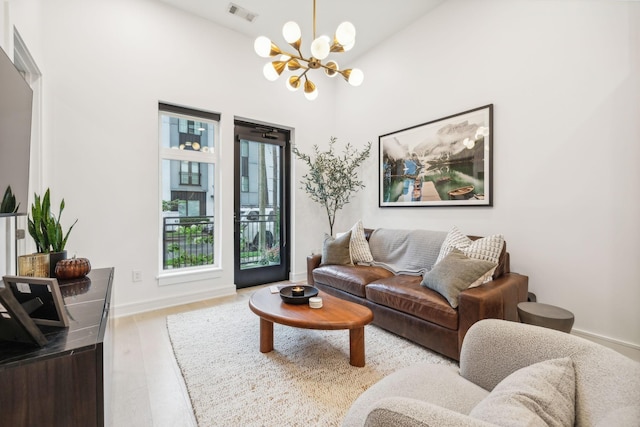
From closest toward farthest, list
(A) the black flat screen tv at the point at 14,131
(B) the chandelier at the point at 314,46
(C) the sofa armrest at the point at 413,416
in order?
(C) the sofa armrest at the point at 413,416 → (A) the black flat screen tv at the point at 14,131 → (B) the chandelier at the point at 314,46

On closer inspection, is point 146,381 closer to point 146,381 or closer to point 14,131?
point 146,381

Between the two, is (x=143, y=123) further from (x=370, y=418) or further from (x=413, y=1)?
(x=370, y=418)

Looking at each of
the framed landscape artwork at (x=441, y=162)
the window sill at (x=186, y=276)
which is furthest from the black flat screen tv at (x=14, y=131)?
the framed landscape artwork at (x=441, y=162)

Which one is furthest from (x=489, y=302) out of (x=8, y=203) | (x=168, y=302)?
(x=168, y=302)

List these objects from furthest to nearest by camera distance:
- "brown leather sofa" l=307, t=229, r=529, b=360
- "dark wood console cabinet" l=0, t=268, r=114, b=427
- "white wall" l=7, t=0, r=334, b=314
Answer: "white wall" l=7, t=0, r=334, b=314, "brown leather sofa" l=307, t=229, r=529, b=360, "dark wood console cabinet" l=0, t=268, r=114, b=427

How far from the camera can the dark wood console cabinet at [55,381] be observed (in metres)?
0.83

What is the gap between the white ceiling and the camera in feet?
10.8

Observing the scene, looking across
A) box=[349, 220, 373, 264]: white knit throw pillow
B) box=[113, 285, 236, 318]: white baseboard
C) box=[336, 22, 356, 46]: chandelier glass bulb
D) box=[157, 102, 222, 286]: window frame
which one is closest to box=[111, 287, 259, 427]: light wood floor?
box=[113, 285, 236, 318]: white baseboard

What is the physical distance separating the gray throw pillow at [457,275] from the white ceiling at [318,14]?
2.97 m

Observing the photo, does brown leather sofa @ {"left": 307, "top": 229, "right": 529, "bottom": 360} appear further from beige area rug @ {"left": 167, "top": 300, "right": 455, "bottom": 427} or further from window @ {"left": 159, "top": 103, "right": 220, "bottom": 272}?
window @ {"left": 159, "top": 103, "right": 220, "bottom": 272}

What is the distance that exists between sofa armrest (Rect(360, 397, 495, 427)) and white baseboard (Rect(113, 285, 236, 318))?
3217 millimetres

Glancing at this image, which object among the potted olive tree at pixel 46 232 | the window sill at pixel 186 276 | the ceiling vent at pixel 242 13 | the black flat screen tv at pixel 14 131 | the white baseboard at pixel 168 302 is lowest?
the white baseboard at pixel 168 302

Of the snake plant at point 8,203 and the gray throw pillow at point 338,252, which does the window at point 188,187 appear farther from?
the snake plant at point 8,203

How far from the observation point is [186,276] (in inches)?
136
